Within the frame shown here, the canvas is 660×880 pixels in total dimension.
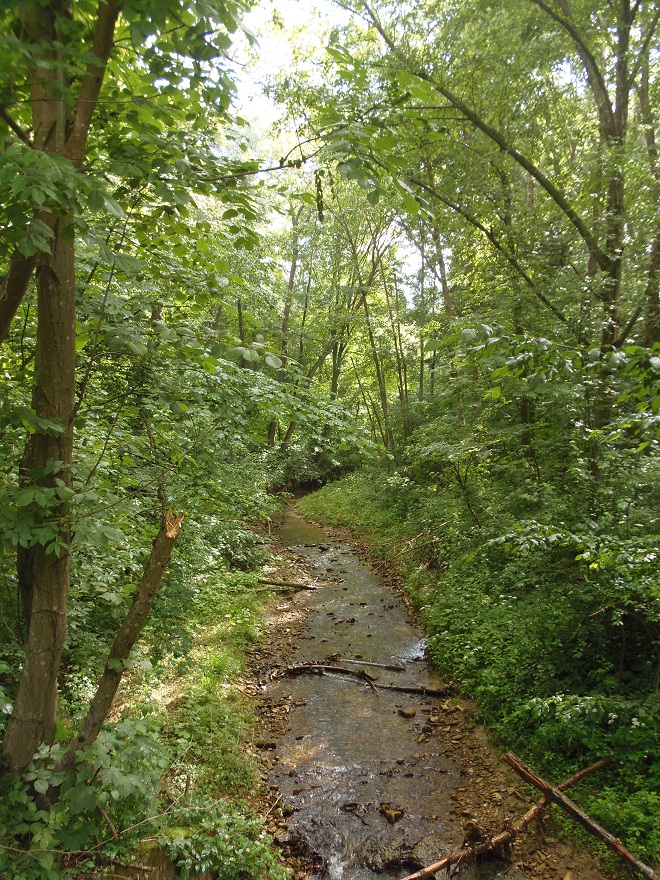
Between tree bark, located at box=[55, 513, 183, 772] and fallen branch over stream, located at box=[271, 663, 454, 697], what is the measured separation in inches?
168

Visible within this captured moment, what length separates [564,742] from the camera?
180 inches

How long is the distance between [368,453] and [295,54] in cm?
1064

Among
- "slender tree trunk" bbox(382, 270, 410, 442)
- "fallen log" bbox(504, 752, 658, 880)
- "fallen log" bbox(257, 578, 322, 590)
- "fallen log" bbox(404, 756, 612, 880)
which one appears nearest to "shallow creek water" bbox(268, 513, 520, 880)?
"fallen log" bbox(404, 756, 612, 880)

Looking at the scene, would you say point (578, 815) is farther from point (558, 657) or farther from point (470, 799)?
point (558, 657)

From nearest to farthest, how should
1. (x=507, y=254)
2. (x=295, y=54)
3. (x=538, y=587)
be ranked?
(x=538, y=587)
(x=507, y=254)
(x=295, y=54)

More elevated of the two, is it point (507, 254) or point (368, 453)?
point (507, 254)

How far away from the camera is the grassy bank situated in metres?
3.96

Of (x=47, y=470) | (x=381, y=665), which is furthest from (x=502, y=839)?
(x=47, y=470)

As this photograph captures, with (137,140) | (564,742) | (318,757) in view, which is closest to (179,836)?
(318,757)

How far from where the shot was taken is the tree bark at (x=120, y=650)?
2.60 meters

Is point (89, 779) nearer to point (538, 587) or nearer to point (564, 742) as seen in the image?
point (564, 742)

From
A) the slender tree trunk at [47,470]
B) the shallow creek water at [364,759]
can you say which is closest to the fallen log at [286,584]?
the shallow creek water at [364,759]

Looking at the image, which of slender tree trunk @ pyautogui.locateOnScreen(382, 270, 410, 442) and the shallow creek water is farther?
slender tree trunk @ pyautogui.locateOnScreen(382, 270, 410, 442)

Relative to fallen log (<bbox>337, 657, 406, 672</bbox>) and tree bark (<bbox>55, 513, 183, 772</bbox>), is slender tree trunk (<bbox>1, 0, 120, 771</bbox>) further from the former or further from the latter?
fallen log (<bbox>337, 657, 406, 672</bbox>)
